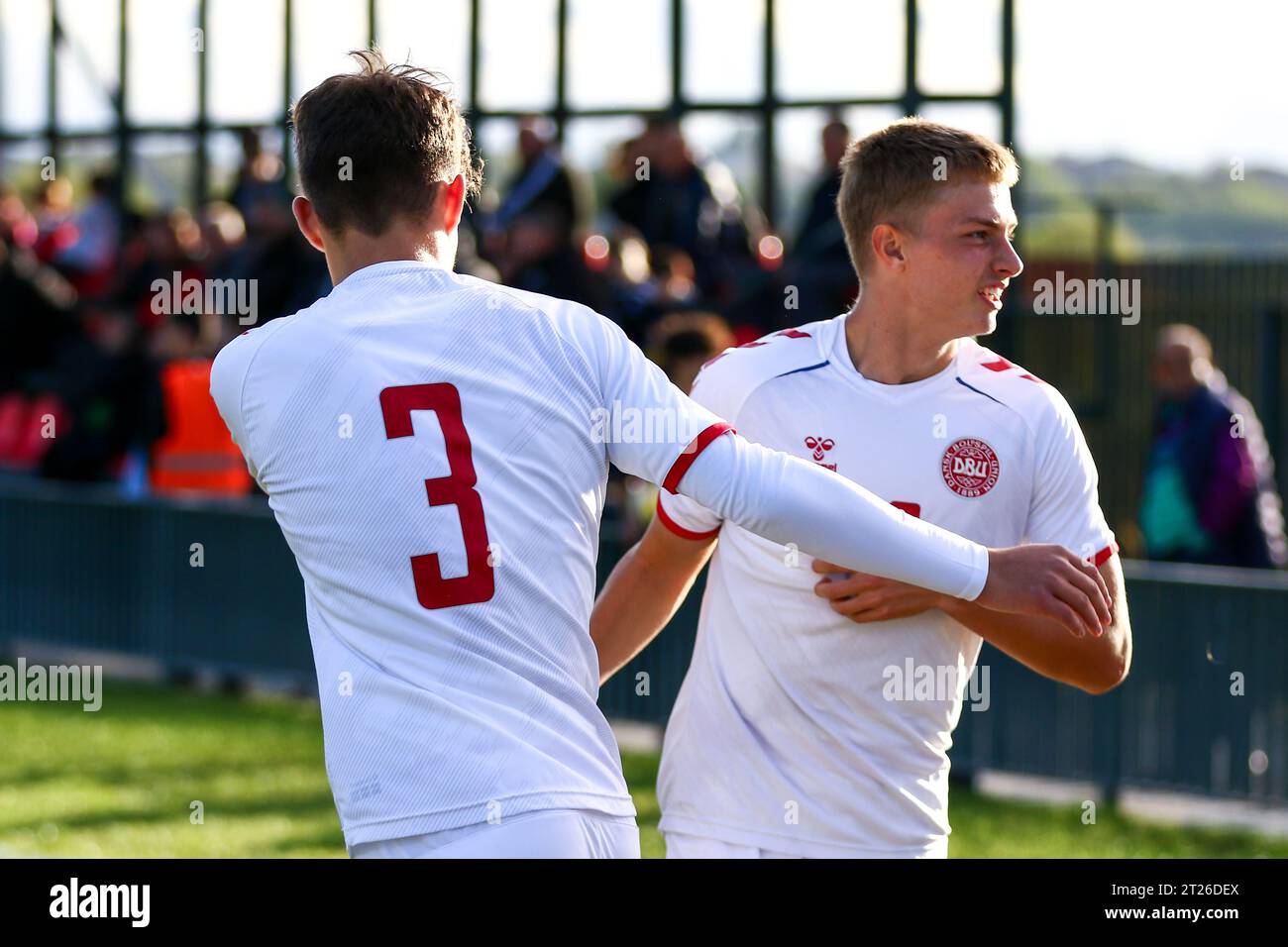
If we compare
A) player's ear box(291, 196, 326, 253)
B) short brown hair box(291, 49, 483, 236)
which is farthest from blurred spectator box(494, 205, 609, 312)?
short brown hair box(291, 49, 483, 236)

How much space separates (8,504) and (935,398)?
10907mm

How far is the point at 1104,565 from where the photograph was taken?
12.7 ft

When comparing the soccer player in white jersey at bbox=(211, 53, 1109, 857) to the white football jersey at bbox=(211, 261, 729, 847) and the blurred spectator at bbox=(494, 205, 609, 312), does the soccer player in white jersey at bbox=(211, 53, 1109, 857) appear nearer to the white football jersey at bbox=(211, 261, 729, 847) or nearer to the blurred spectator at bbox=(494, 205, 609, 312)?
the white football jersey at bbox=(211, 261, 729, 847)

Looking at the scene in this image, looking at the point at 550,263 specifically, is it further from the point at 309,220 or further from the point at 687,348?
the point at 309,220

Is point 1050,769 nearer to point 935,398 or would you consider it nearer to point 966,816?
point 966,816

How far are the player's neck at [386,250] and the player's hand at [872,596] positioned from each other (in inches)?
41.3

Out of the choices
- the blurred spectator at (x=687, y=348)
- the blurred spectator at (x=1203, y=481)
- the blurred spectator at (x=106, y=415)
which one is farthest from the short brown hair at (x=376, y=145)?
the blurred spectator at (x=106, y=415)

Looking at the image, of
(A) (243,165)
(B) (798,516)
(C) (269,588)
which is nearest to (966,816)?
(C) (269,588)

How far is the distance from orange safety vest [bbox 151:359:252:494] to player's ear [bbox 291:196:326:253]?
10132 millimetres

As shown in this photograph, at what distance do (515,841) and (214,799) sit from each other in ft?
23.4

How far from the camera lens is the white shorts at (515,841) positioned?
2994 mm

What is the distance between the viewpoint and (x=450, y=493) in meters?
3.05
